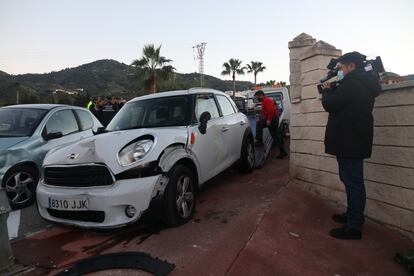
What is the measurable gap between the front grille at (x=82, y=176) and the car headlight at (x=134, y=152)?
0.20 metres

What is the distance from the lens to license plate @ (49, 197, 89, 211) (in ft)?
10.3

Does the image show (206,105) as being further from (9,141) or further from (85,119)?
(9,141)

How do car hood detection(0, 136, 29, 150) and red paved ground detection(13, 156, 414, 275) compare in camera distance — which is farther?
car hood detection(0, 136, 29, 150)

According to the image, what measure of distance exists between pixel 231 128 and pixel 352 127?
2.47 m

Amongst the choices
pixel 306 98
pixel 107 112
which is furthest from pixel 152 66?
pixel 306 98

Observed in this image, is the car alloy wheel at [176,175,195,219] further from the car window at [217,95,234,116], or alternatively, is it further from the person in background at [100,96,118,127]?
the person in background at [100,96,118,127]

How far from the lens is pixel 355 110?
3059mm

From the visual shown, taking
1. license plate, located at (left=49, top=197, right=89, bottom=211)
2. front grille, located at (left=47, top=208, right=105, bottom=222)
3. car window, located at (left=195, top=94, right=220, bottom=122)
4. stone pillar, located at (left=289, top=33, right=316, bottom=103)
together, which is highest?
stone pillar, located at (left=289, top=33, right=316, bottom=103)

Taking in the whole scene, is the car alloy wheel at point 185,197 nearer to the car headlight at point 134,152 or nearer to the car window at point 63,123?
the car headlight at point 134,152

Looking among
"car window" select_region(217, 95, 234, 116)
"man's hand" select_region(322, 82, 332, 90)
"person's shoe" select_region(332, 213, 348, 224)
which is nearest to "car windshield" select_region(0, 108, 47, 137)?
"car window" select_region(217, 95, 234, 116)

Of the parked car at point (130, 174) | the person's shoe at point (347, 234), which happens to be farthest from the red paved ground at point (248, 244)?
the parked car at point (130, 174)

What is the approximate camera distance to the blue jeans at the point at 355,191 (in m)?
3.15

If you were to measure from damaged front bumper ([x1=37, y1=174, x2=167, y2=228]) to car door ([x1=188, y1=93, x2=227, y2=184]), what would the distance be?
91cm

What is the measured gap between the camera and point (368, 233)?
132 inches
